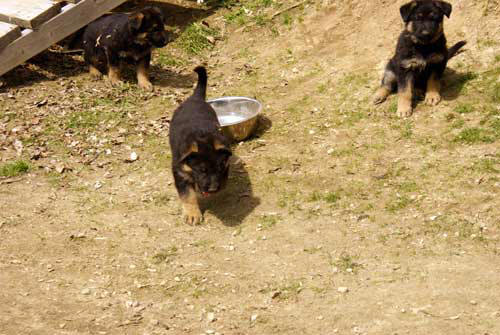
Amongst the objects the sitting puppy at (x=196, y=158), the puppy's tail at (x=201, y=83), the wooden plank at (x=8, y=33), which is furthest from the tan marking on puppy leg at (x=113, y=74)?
the sitting puppy at (x=196, y=158)

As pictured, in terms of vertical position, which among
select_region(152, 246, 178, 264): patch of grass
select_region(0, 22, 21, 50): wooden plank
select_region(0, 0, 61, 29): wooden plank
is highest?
select_region(0, 0, 61, 29): wooden plank

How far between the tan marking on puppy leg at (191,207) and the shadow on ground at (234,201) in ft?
0.85

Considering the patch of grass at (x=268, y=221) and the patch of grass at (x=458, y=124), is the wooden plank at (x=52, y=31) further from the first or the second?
the patch of grass at (x=458, y=124)

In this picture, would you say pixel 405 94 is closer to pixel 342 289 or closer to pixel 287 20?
pixel 342 289

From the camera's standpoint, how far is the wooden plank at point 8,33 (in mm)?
10425

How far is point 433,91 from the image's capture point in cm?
905

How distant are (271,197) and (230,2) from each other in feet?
21.4

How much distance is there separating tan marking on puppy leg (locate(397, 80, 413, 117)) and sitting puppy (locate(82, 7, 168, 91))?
12.6 ft

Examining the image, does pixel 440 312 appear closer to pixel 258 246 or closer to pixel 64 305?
pixel 258 246

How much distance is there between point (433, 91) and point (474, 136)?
1.08m

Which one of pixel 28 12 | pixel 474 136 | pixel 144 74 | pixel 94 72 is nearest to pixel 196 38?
pixel 144 74

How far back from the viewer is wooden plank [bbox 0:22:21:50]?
410 inches

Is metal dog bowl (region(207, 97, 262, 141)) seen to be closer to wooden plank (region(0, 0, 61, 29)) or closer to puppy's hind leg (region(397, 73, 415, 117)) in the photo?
puppy's hind leg (region(397, 73, 415, 117))

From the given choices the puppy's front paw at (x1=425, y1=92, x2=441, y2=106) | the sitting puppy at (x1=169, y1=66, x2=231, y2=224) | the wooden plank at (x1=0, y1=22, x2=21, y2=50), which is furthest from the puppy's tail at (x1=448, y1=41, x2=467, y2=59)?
the wooden plank at (x1=0, y1=22, x2=21, y2=50)
